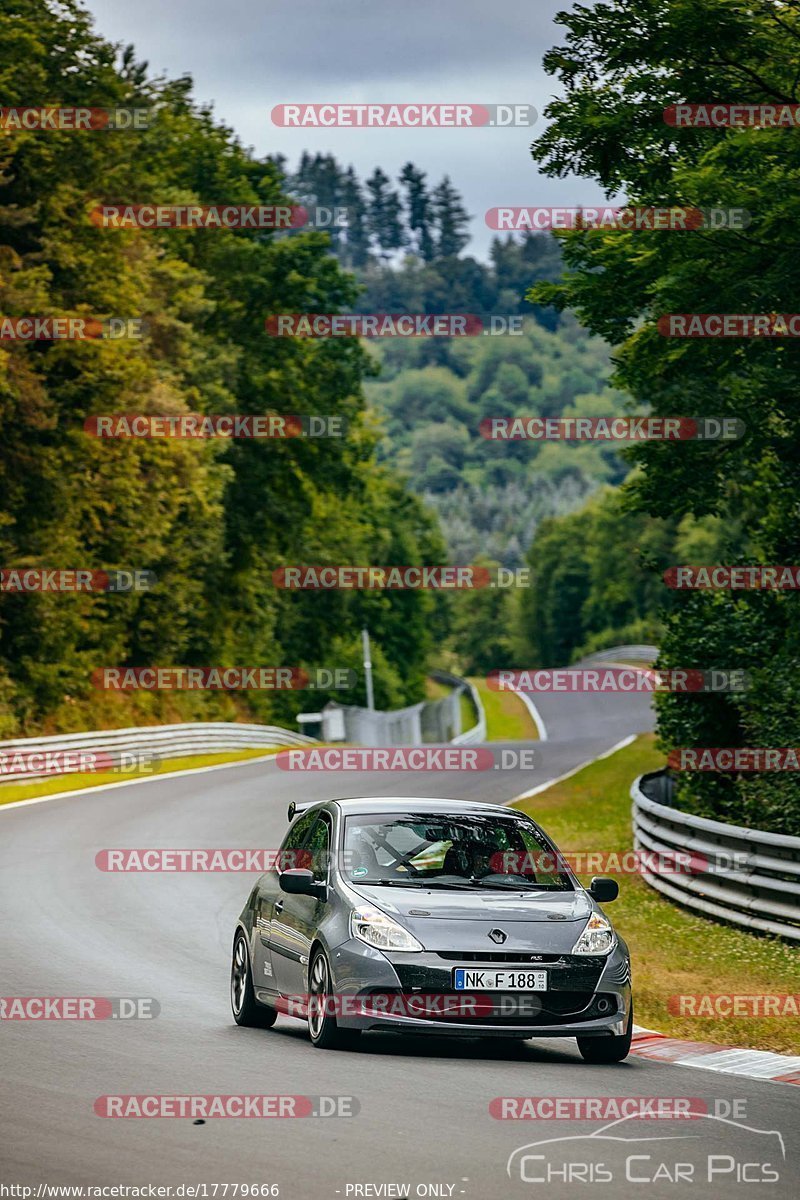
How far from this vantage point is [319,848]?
11555 mm

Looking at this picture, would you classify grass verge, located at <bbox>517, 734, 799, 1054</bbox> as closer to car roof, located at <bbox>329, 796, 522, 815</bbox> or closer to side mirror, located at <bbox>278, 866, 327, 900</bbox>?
car roof, located at <bbox>329, 796, 522, 815</bbox>

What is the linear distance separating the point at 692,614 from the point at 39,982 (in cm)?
1472

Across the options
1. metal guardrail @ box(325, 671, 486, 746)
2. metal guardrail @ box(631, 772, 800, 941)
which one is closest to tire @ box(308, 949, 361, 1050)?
metal guardrail @ box(631, 772, 800, 941)

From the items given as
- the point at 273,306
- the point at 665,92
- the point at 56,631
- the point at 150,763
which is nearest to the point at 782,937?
the point at 665,92

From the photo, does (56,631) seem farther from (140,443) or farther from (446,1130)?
(446,1130)

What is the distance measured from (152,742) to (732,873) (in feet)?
90.7

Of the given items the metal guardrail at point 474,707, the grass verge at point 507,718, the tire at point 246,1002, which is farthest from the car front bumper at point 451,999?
the grass verge at point 507,718

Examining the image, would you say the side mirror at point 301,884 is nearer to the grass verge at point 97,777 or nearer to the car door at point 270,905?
the car door at point 270,905

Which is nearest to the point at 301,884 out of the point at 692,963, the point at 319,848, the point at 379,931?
the point at 379,931

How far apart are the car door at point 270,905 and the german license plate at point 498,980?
183 cm

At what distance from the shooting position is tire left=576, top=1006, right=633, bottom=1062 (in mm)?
10375

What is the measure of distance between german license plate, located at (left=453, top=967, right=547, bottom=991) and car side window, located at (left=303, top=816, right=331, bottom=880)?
1.40m

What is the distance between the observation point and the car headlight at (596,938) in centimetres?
1032

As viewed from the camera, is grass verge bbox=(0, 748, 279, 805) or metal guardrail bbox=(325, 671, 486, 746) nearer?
grass verge bbox=(0, 748, 279, 805)
